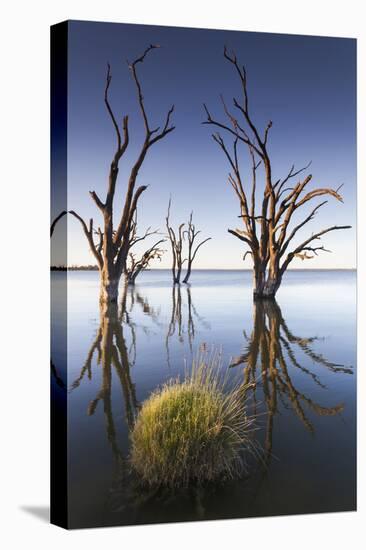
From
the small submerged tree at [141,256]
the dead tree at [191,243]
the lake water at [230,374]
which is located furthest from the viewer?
the dead tree at [191,243]

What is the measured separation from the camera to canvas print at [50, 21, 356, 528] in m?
4.63

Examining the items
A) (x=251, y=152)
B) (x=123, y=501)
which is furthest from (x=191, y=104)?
(x=123, y=501)

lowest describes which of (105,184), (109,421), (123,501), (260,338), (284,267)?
(123,501)

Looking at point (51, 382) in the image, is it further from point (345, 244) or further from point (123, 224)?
point (345, 244)

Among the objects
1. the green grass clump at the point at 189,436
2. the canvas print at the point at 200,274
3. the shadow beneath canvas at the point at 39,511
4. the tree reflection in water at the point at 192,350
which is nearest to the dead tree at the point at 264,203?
the canvas print at the point at 200,274

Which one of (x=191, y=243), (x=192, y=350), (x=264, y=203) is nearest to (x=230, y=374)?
(x=192, y=350)

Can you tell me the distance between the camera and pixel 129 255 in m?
5.10

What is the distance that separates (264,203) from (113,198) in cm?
124

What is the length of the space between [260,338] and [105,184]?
150 centimetres

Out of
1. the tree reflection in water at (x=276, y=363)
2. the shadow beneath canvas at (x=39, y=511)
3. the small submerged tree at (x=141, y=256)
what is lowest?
the shadow beneath canvas at (x=39, y=511)

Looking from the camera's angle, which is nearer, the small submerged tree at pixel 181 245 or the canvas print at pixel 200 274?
the canvas print at pixel 200 274

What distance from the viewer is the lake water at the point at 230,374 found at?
459cm

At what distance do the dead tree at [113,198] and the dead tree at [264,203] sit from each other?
0.43m

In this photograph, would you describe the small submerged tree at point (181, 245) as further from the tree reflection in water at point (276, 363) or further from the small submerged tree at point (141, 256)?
the tree reflection in water at point (276, 363)
